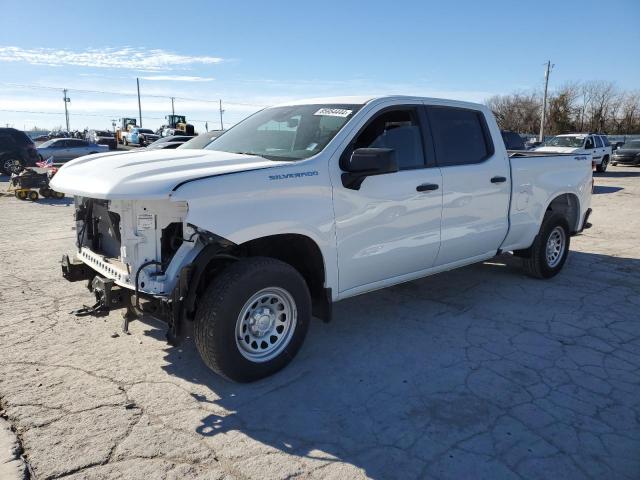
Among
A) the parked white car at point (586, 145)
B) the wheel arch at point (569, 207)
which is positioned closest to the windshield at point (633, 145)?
the parked white car at point (586, 145)

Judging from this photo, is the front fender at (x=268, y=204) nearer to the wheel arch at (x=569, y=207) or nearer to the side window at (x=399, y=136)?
the side window at (x=399, y=136)

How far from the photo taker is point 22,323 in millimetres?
4801

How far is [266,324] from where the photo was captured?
150 inches

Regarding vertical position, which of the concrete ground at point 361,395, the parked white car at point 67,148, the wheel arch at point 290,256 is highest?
the parked white car at point 67,148

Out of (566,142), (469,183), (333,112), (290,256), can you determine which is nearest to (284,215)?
(290,256)

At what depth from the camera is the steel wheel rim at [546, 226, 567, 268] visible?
648cm

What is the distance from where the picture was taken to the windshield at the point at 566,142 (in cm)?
2272

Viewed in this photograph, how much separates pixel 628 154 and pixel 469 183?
27362 millimetres

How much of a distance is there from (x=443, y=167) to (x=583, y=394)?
2191 millimetres

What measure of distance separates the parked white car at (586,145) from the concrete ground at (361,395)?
18992mm

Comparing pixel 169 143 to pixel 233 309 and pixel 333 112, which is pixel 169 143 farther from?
pixel 233 309

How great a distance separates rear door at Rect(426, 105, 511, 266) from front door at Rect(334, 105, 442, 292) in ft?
0.56

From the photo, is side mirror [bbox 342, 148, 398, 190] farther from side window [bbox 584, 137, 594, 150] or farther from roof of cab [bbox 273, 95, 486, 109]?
side window [bbox 584, 137, 594, 150]

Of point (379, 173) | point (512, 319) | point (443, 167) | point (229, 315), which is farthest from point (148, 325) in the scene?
point (512, 319)
